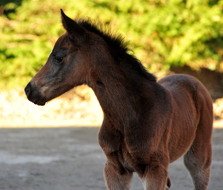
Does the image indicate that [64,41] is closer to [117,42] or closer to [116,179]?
[117,42]

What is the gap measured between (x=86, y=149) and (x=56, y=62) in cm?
517

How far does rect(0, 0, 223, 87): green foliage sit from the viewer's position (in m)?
10.3

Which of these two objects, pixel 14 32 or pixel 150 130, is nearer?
pixel 150 130

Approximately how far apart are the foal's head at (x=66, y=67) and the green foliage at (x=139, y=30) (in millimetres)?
7345

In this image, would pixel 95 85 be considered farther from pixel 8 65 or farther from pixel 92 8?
pixel 8 65

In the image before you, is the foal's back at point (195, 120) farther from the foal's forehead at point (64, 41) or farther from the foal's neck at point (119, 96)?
the foal's forehead at point (64, 41)

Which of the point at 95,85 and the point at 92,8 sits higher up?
the point at 95,85

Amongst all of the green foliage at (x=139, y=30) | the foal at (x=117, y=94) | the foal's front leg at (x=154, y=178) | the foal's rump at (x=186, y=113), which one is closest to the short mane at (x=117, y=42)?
the foal at (x=117, y=94)

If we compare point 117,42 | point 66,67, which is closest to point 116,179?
point 66,67

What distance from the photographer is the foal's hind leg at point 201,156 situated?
3488 millimetres

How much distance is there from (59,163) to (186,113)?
3.73m

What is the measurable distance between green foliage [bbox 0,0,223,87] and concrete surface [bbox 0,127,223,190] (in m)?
2.77

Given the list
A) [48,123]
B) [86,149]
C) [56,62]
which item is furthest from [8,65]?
[56,62]

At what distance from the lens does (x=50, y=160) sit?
6551 mm
